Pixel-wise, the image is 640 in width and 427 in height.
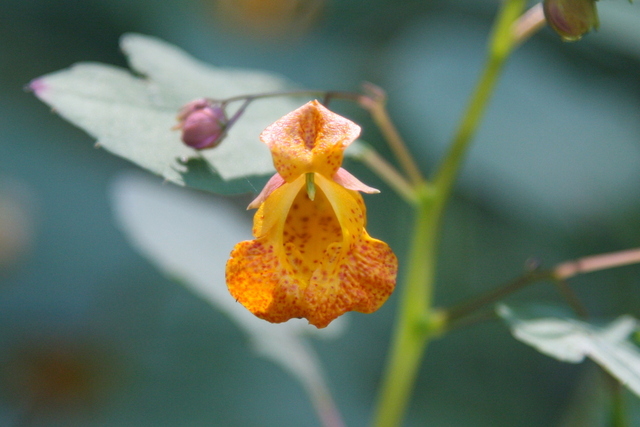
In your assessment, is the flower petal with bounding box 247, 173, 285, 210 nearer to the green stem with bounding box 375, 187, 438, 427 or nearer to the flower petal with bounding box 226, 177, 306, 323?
the flower petal with bounding box 226, 177, 306, 323

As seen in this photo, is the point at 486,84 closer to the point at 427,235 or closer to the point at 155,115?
the point at 427,235

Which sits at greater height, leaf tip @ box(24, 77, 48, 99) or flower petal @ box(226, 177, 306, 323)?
leaf tip @ box(24, 77, 48, 99)

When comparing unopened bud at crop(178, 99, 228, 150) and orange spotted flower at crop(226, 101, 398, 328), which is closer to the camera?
orange spotted flower at crop(226, 101, 398, 328)

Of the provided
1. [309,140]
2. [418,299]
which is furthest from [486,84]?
[309,140]

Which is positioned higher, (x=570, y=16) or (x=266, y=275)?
(x=570, y=16)

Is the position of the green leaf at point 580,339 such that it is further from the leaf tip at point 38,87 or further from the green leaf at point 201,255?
the leaf tip at point 38,87

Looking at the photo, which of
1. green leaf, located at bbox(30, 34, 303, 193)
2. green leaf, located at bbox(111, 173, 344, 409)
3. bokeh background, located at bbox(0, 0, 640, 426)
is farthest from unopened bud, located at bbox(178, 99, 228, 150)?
bokeh background, located at bbox(0, 0, 640, 426)
